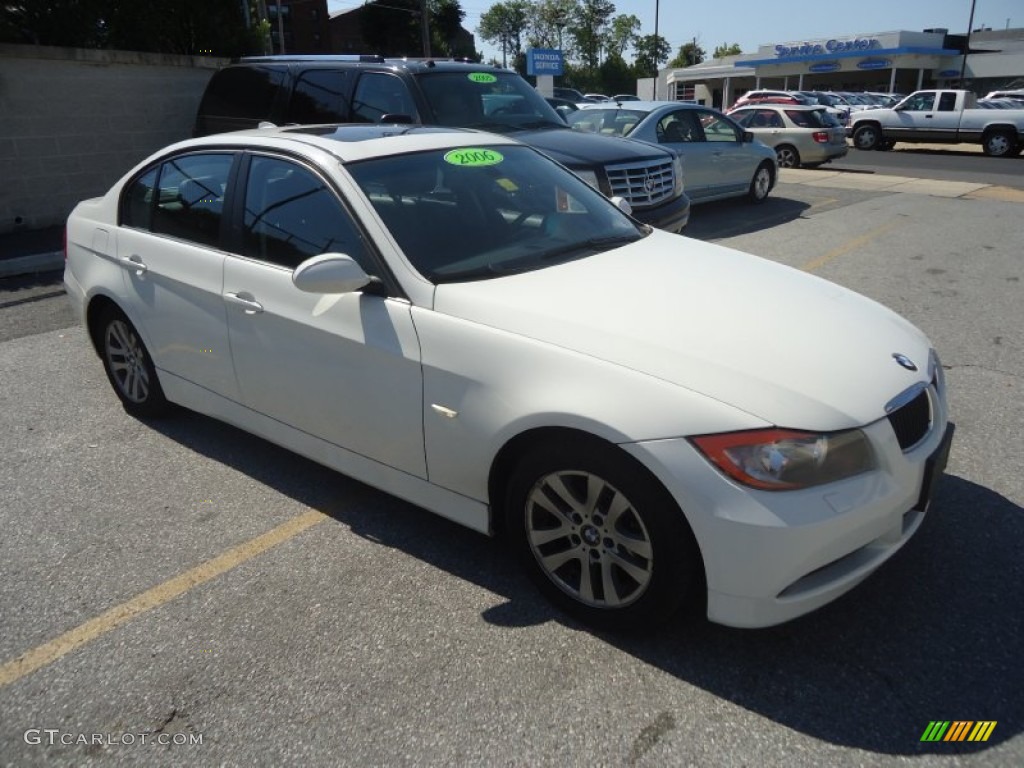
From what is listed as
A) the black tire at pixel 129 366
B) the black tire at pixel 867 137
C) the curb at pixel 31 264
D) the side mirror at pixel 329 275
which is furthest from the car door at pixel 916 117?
the side mirror at pixel 329 275

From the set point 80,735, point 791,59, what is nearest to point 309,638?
point 80,735

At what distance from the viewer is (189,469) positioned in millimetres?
4094

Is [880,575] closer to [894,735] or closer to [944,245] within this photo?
[894,735]

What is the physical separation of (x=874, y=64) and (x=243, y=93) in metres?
59.4

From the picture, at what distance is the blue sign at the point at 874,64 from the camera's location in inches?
2197

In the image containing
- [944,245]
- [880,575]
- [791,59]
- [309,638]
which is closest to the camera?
[309,638]

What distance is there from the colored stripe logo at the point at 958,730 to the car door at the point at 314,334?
6.16 ft

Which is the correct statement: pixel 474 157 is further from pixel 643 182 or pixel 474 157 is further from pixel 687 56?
pixel 687 56

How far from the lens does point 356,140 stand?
3.66m

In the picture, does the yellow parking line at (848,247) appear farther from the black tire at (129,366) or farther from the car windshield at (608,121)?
the black tire at (129,366)

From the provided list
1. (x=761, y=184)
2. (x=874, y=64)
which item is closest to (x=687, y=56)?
(x=874, y=64)

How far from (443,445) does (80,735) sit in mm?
1460

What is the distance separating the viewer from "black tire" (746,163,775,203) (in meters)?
12.6

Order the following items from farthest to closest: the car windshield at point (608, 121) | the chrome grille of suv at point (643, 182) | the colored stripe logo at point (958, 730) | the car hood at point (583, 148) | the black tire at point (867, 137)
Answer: the black tire at point (867, 137) < the car windshield at point (608, 121) < the chrome grille of suv at point (643, 182) < the car hood at point (583, 148) < the colored stripe logo at point (958, 730)
